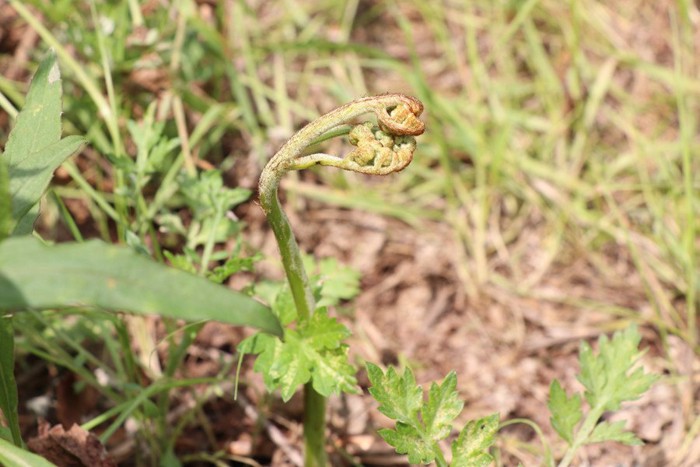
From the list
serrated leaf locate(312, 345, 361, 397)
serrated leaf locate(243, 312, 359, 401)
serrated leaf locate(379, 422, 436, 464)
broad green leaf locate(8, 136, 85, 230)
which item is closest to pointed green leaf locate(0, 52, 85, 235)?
broad green leaf locate(8, 136, 85, 230)

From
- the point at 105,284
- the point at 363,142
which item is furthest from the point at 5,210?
the point at 363,142

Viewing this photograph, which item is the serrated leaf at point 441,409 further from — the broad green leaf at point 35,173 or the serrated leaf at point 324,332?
the broad green leaf at point 35,173

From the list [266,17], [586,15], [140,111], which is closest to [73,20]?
[140,111]

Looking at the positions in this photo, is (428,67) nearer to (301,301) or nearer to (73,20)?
(73,20)

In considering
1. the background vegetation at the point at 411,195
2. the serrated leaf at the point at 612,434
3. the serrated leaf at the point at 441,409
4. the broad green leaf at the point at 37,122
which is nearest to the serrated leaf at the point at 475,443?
the serrated leaf at the point at 441,409

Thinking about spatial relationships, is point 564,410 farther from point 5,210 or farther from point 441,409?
point 5,210

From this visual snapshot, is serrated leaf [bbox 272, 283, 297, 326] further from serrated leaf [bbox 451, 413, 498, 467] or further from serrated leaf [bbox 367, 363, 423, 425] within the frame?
serrated leaf [bbox 451, 413, 498, 467]
